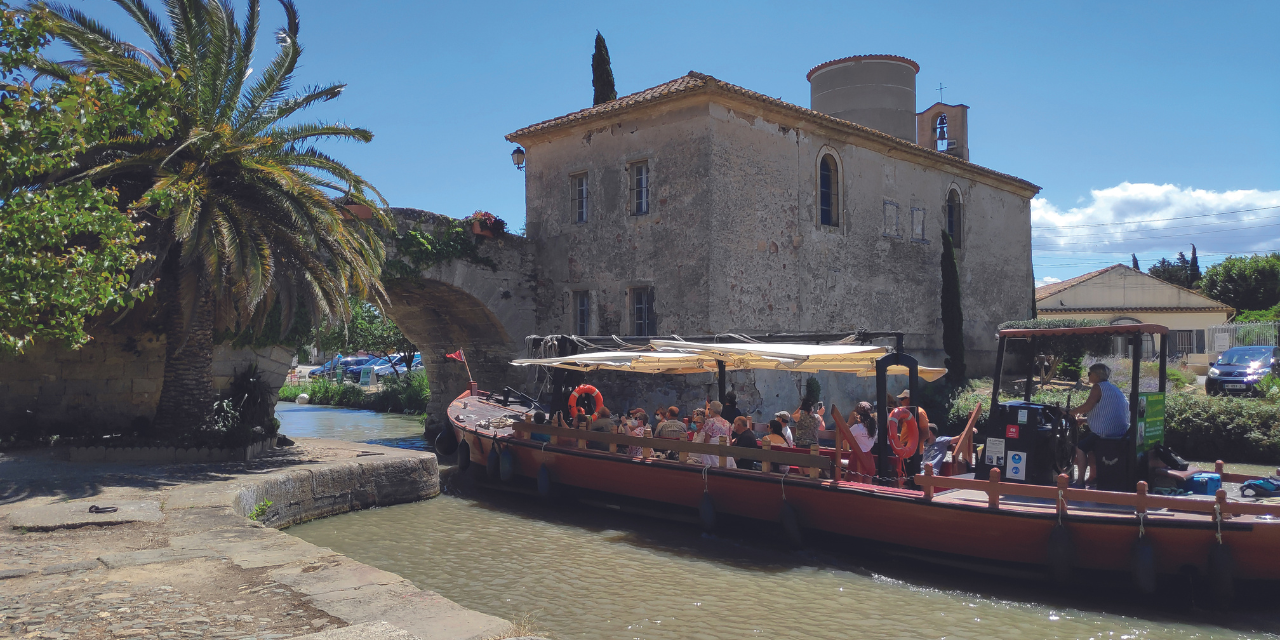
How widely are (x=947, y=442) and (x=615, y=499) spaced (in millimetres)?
4485

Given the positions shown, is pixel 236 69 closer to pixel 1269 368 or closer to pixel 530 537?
pixel 530 537

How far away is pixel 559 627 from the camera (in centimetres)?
680

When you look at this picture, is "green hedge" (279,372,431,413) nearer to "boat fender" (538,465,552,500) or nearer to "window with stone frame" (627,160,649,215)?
"window with stone frame" (627,160,649,215)

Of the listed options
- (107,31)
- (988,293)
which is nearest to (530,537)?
(107,31)

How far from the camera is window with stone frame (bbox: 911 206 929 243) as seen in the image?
2127 centimetres

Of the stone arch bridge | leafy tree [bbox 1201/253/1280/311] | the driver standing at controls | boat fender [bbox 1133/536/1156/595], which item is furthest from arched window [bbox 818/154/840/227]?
leafy tree [bbox 1201/253/1280/311]

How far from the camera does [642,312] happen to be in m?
18.1

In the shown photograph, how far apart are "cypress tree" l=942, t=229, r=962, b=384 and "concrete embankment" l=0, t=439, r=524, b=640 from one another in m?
16.7

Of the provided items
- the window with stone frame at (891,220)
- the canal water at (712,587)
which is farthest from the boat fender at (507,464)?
the window with stone frame at (891,220)

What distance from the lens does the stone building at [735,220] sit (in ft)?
55.2

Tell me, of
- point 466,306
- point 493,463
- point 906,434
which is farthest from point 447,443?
point 906,434

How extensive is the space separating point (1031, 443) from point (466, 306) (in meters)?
14.0

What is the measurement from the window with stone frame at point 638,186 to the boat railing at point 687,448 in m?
6.30

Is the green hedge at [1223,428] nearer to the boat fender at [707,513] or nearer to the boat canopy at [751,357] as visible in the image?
the boat canopy at [751,357]
